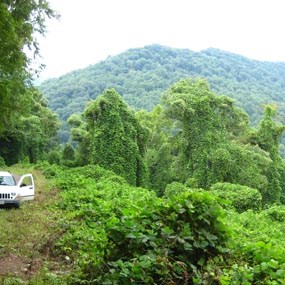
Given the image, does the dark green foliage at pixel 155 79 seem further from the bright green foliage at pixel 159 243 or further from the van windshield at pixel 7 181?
the bright green foliage at pixel 159 243

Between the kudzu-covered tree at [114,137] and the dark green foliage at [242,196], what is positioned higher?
the kudzu-covered tree at [114,137]

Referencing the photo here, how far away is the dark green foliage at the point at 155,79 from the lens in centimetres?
6125

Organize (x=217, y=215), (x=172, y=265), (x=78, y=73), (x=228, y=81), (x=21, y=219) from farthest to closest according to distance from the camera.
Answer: (x=78, y=73)
(x=228, y=81)
(x=21, y=219)
(x=217, y=215)
(x=172, y=265)

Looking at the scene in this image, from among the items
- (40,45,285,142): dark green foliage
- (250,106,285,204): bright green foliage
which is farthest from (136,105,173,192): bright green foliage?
(40,45,285,142): dark green foliage

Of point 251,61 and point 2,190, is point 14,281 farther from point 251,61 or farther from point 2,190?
point 251,61

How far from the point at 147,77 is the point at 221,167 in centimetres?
5062

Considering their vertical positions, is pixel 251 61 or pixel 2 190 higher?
pixel 251 61

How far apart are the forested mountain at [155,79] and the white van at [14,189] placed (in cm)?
4102

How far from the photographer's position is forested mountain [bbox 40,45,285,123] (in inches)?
2410

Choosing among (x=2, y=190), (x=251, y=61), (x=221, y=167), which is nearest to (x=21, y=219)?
(x=2, y=190)

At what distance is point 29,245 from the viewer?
755cm

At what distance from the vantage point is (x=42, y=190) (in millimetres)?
16328

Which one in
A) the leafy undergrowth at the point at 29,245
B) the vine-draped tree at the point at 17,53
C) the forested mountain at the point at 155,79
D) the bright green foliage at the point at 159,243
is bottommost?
the leafy undergrowth at the point at 29,245

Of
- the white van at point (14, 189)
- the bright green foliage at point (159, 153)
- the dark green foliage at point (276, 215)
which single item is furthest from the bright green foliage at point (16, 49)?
the bright green foliage at point (159, 153)
